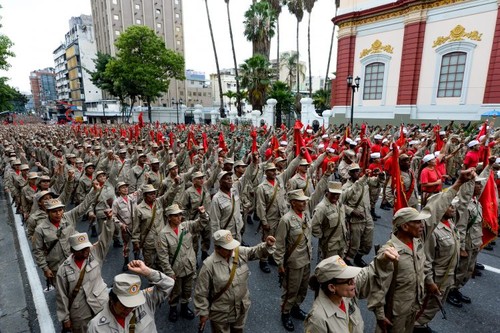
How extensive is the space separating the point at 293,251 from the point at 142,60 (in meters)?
39.6

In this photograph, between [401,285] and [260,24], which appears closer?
[401,285]

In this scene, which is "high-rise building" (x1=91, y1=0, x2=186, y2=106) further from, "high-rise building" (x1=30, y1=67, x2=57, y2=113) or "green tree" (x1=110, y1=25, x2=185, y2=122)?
"high-rise building" (x1=30, y1=67, x2=57, y2=113)

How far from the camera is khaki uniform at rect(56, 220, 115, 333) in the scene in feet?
11.1

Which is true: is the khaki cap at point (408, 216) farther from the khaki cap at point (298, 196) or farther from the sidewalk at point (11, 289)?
the sidewalk at point (11, 289)

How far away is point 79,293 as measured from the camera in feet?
11.2

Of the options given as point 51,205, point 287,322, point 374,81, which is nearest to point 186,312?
point 287,322

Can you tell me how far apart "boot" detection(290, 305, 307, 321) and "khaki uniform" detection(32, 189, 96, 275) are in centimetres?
345

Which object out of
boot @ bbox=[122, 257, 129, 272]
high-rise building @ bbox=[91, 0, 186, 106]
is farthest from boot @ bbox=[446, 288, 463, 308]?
high-rise building @ bbox=[91, 0, 186, 106]

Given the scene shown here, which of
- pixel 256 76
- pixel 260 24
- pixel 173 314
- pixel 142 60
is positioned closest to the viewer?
pixel 173 314

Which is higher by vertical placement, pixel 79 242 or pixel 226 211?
pixel 79 242

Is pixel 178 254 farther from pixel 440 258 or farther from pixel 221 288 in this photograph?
pixel 440 258

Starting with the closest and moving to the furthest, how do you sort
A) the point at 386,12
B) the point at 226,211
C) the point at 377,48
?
the point at 226,211
the point at 386,12
the point at 377,48

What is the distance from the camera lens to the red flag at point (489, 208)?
503 centimetres

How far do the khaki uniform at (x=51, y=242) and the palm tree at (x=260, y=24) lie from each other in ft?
100
